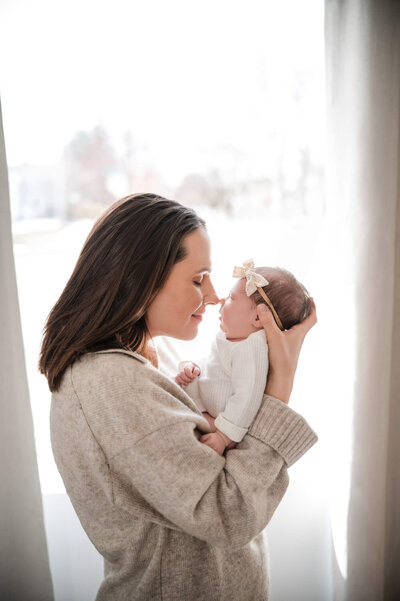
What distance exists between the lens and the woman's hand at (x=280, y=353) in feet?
3.83

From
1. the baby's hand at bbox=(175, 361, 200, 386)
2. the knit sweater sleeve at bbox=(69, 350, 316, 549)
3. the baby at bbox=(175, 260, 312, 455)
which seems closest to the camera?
the knit sweater sleeve at bbox=(69, 350, 316, 549)

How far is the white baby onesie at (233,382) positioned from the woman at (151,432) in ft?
0.10

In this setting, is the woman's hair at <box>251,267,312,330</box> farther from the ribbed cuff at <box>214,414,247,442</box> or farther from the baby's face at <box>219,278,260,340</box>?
the ribbed cuff at <box>214,414,247,442</box>

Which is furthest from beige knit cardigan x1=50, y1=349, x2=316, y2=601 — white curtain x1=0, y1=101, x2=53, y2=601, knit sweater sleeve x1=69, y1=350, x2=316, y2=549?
white curtain x1=0, y1=101, x2=53, y2=601

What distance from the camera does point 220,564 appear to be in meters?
1.12

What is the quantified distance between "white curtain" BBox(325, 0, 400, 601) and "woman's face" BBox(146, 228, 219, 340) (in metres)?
0.64

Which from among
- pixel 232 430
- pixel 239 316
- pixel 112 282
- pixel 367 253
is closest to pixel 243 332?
pixel 239 316

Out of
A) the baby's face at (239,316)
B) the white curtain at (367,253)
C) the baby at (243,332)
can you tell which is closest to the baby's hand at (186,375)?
the baby at (243,332)

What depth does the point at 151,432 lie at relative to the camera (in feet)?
3.17

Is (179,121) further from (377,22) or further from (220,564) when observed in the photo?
(220,564)

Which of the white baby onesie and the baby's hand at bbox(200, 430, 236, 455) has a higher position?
the white baby onesie

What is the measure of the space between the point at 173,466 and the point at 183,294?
0.42 m

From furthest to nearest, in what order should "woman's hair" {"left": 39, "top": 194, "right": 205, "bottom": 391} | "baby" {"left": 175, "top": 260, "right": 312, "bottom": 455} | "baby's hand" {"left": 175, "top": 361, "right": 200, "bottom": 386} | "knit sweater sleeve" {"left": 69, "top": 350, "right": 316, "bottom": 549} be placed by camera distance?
"baby's hand" {"left": 175, "top": 361, "right": 200, "bottom": 386}, "baby" {"left": 175, "top": 260, "right": 312, "bottom": 455}, "woman's hair" {"left": 39, "top": 194, "right": 205, "bottom": 391}, "knit sweater sleeve" {"left": 69, "top": 350, "right": 316, "bottom": 549}

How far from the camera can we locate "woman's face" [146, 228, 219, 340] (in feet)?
3.77
